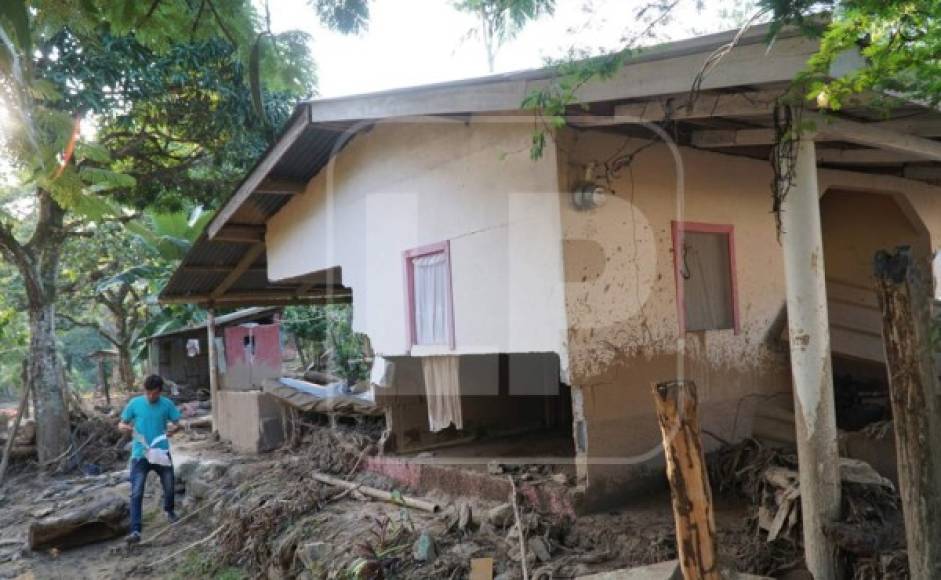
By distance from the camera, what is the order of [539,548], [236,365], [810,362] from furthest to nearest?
[236,365] → [539,548] → [810,362]

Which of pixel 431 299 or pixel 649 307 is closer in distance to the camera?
pixel 649 307

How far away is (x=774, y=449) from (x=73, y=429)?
44.0 feet

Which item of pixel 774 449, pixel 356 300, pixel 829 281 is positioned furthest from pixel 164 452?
pixel 829 281

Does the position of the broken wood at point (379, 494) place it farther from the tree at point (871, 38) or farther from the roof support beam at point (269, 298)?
the roof support beam at point (269, 298)

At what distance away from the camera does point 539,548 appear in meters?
5.10

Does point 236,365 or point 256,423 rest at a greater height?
point 236,365

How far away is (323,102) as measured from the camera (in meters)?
6.70

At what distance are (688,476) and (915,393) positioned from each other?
3.61 ft

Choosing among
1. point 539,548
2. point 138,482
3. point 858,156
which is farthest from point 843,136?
point 138,482

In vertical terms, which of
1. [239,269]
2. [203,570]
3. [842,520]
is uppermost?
[239,269]

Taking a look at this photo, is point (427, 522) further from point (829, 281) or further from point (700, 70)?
point (829, 281)

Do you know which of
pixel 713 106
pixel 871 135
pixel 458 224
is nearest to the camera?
pixel 713 106

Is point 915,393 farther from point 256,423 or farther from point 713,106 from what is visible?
point 256,423

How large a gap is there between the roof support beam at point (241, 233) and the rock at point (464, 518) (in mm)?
6376
